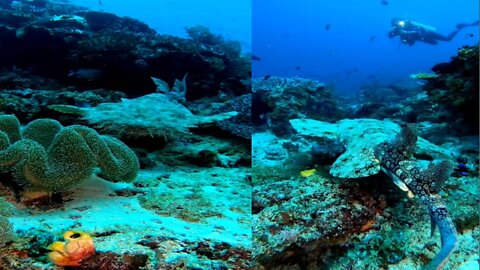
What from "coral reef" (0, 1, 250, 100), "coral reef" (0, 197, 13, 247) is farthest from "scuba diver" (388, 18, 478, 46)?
"coral reef" (0, 197, 13, 247)

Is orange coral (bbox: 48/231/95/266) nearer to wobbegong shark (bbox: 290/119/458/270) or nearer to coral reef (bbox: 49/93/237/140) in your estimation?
wobbegong shark (bbox: 290/119/458/270)

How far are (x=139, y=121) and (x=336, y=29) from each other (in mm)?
63468

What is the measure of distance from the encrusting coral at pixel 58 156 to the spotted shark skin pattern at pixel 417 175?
6.27ft

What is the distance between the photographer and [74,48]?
639 cm

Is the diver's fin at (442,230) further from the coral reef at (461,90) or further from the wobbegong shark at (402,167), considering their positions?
the coral reef at (461,90)

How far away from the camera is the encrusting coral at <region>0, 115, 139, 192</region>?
2.22 metres

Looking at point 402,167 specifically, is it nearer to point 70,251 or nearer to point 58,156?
point 70,251

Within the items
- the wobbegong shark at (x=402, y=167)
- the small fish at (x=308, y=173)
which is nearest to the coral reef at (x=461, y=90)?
the wobbegong shark at (x=402, y=167)

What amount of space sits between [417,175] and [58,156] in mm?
2437

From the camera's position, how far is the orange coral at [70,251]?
1585 millimetres

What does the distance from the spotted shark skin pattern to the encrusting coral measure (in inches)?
75.2

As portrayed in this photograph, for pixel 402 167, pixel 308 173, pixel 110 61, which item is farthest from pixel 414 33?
pixel 402 167

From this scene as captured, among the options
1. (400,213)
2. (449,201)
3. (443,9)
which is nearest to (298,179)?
(400,213)

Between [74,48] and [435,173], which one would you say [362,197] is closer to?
[435,173]
